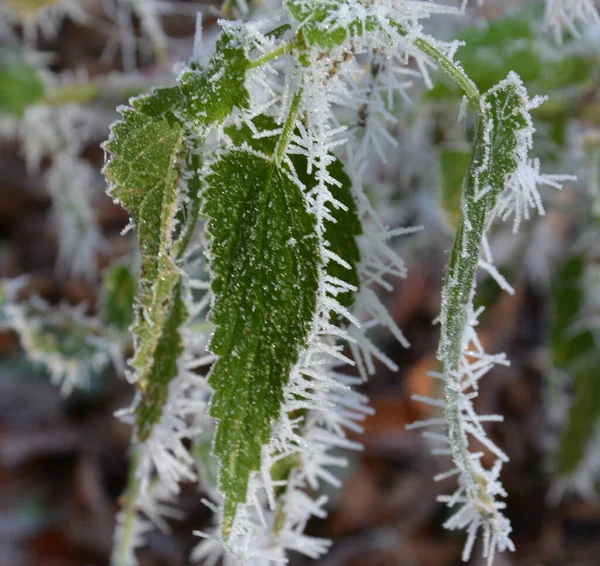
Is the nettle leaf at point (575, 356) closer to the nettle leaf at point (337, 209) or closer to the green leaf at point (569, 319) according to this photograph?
the green leaf at point (569, 319)

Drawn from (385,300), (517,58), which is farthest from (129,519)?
(385,300)

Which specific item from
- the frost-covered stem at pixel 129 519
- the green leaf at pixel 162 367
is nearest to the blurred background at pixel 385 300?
the frost-covered stem at pixel 129 519

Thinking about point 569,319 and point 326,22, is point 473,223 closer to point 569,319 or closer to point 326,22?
point 326,22

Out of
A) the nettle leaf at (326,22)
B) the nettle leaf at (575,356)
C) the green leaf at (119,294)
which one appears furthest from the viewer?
the nettle leaf at (575,356)

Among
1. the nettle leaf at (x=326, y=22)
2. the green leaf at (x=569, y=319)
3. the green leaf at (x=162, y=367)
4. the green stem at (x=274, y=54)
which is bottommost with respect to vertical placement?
the green leaf at (x=569, y=319)

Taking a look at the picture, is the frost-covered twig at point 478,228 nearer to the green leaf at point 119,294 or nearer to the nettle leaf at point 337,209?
the nettle leaf at point 337,209

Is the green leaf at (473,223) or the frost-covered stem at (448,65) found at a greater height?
the frost-covered stem at (448,65)

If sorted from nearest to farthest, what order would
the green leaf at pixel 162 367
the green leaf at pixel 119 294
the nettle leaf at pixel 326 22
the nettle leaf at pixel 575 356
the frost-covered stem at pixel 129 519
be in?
the nettle leaf at pixel 326 22 < the green leaf at pixel 162 367 < the frost-covered stem at pixel 129 519 < the green leaf at pixel 119 294 < the nettle leaf at pixel 575 356

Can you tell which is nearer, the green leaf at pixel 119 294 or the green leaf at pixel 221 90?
the green leaf at pixel 221 90
